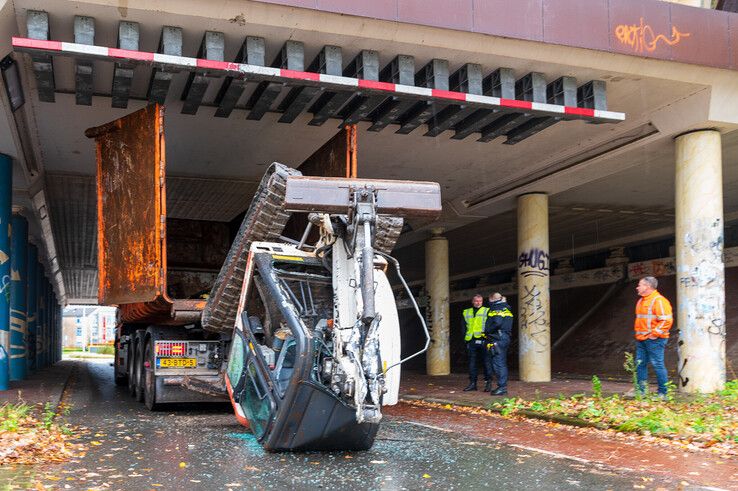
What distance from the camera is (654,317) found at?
10.9 meters

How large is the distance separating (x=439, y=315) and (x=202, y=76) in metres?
13.3

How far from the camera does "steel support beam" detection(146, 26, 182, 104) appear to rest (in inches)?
422

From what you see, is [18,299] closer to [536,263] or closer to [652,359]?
[536,263]

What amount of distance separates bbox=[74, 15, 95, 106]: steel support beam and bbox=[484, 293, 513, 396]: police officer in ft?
24.3

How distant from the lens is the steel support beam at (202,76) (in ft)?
36.0

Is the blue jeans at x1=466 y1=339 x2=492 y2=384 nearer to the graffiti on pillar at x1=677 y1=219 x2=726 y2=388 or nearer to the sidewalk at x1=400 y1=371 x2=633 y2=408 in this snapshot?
the sidewalk at x1=400 y1=371 x2=633 y2=408

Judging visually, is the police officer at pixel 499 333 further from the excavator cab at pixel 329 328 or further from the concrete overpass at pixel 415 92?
the excavator cab at pixel 329 328

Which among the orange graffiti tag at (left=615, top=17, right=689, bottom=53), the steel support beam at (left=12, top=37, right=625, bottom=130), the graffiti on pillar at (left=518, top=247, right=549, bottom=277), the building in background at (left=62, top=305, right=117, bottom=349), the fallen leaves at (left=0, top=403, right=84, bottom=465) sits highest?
the orange graffiti tag at (left=615, top=17, right=689, bottom=53)

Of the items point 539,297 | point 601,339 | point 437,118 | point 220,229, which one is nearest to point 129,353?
point 220,229

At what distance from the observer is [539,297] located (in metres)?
18.3

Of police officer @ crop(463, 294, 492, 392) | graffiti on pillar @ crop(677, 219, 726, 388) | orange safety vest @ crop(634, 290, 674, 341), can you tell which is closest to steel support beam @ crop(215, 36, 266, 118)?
police officer @ crop(463, 294, 492, 392)

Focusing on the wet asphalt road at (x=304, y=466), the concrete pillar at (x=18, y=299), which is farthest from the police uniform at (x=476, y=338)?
the concrete pillar at (x=18, y=299)

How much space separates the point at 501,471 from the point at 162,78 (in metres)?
7.58

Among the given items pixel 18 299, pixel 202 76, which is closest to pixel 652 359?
pixel 202 76
